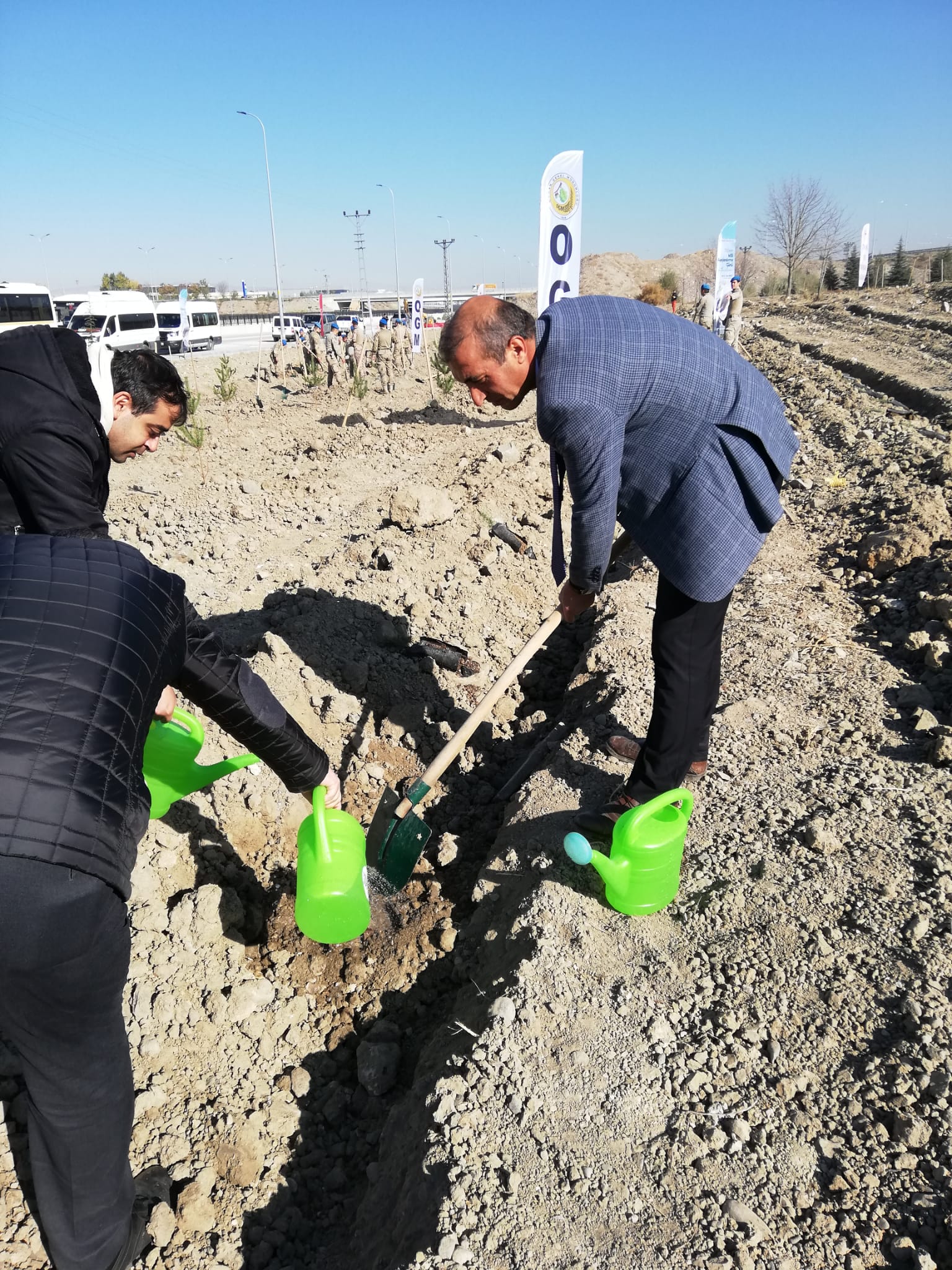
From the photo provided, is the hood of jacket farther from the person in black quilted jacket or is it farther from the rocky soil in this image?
the rocky soil

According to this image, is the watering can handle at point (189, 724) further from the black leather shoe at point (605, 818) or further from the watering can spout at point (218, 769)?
the black leather shoe at point (605, 818)

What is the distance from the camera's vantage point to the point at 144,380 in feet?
7.65

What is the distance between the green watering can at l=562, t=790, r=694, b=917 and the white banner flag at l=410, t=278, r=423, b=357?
12.5m

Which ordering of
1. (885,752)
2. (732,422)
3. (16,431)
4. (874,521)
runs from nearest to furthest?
(16,431)
(732,422)
(885,752)
(874,521)

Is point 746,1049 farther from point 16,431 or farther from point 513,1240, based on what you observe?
point 16,431

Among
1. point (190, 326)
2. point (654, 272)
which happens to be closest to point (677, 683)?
point (190, 326)

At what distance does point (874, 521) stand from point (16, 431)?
5.25m

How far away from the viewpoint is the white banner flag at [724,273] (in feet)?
45.3

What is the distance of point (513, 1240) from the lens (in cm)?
167

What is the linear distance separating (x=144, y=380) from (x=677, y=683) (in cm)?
179

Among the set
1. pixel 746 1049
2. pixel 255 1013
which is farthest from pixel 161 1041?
pixel 746 1049

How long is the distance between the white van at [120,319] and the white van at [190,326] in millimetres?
472

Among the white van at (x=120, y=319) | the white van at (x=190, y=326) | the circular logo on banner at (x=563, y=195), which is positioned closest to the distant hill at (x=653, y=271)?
the white van at (x=190, y=326)

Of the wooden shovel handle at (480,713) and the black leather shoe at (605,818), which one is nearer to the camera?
the black leather shoe at (605,818)
